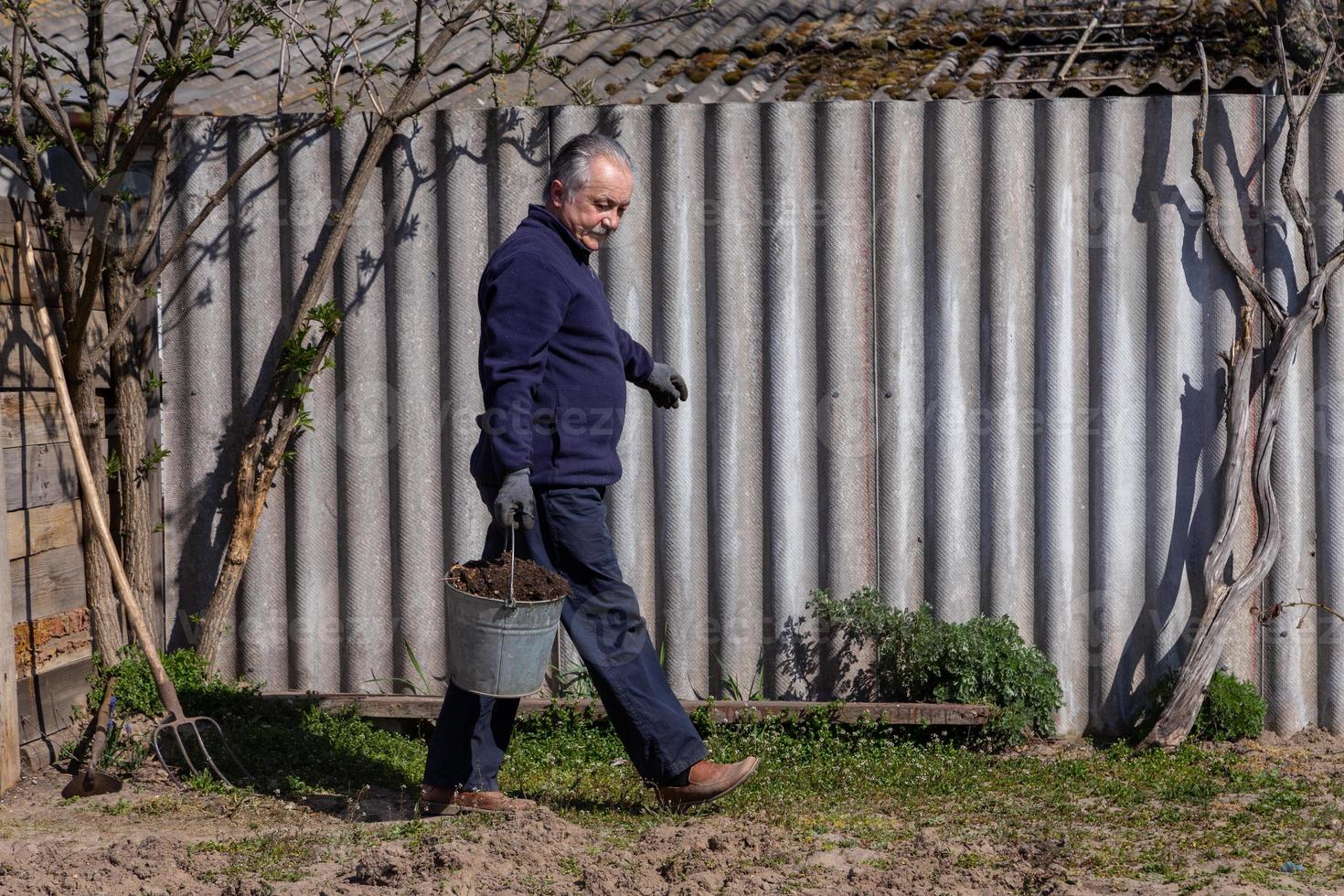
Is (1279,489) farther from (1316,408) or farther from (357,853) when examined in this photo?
(357,853)

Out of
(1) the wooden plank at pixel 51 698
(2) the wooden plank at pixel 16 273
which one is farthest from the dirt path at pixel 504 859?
(2) the wooden plank at pixel 16 273

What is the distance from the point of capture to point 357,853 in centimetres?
354

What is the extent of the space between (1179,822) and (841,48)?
4.23 meters

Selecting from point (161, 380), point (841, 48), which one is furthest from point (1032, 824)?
point (841, 48)

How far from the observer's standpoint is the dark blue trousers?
150 inches

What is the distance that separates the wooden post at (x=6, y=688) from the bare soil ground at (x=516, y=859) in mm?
246

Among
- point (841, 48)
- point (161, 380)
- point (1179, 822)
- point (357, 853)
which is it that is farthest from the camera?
point (841, 48)

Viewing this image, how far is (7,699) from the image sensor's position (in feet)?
13.9

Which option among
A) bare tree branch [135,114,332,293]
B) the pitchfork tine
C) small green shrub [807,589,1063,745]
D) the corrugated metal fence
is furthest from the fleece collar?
the pitchfork tine

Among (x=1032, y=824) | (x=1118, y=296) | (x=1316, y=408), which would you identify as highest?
(x=1118, y=296)

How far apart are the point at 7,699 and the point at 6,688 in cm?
4

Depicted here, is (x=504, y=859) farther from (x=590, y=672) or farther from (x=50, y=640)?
(x=50, y=640)

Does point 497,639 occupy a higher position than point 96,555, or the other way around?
point 96,555

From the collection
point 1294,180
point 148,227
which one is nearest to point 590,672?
point 148,227
